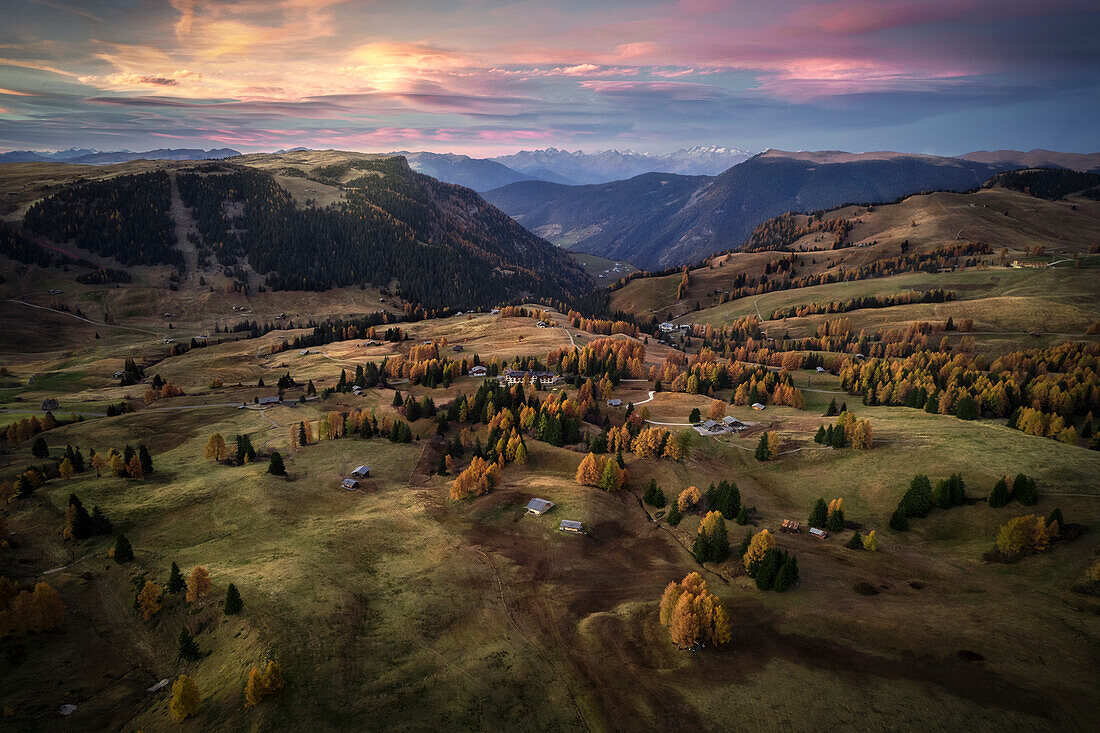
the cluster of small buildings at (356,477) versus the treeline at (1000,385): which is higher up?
→ the treeline at (1000,385)

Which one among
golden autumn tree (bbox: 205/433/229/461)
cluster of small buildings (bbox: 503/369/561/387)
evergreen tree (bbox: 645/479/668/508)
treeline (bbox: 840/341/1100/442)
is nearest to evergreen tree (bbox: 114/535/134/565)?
golden autumn tree (bbox: 205/433/229/461)

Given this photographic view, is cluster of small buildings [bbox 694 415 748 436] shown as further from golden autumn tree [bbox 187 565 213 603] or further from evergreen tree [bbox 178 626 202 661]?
evergreen tree [bbox 178 626 202 661]

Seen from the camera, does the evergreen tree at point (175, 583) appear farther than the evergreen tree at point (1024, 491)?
No

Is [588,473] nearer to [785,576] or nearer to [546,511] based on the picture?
[546,511]

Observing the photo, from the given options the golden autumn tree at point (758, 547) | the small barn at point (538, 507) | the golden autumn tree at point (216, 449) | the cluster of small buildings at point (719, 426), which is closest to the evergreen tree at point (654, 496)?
the small barn at point (538, 507)

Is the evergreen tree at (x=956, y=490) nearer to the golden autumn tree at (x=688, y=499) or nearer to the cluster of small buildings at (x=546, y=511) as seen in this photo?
the golden autumn tree at (x=688, y=499)

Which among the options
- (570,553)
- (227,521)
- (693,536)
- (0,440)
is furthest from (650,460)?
(0,440)
